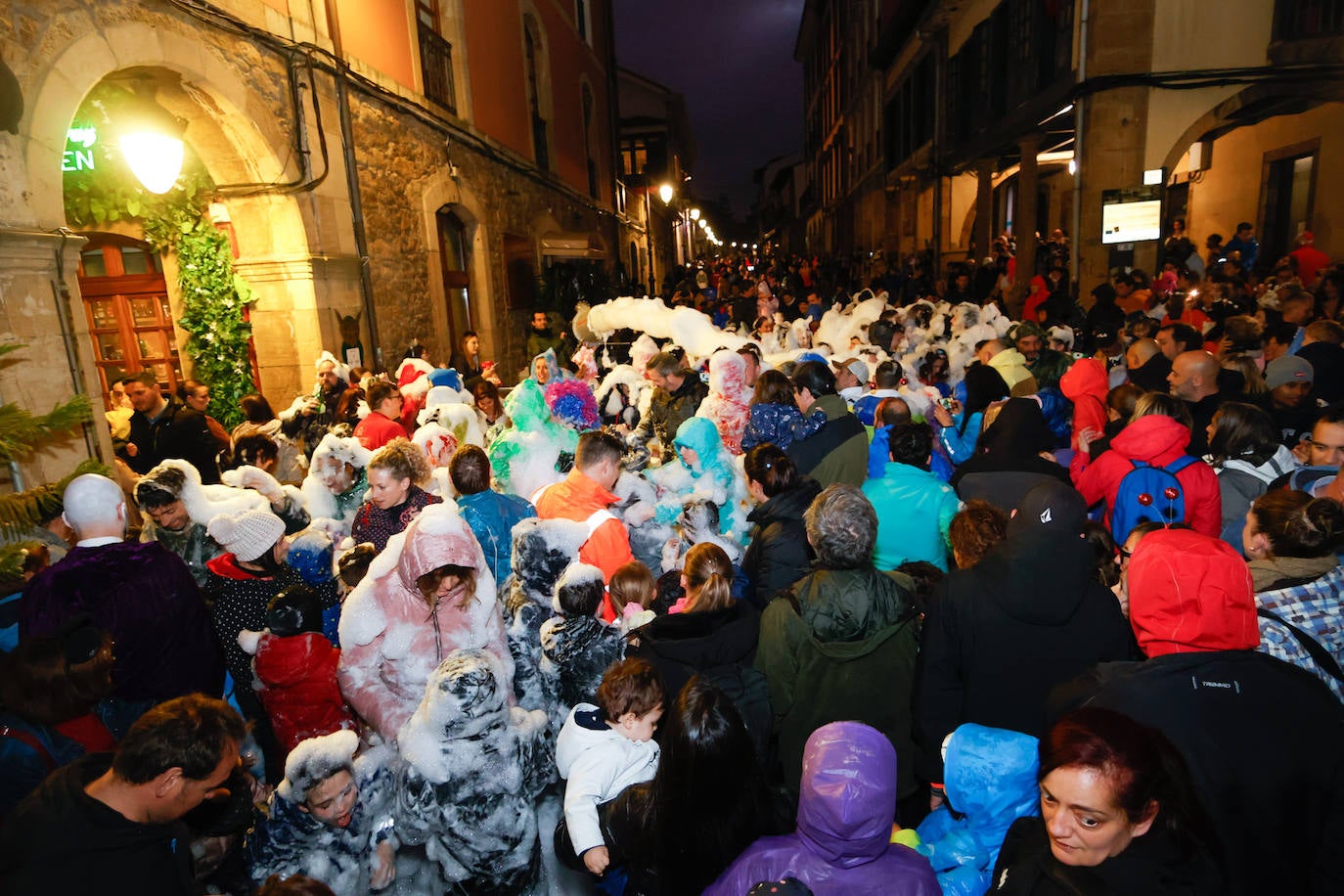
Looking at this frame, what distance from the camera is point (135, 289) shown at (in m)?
7.99

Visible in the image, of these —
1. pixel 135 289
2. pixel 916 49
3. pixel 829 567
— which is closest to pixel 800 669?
pixel 829 567

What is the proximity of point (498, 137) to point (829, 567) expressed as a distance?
14.2 meters

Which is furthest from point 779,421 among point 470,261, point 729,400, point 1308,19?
point 1308,19

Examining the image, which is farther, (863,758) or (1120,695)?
(1120,695)

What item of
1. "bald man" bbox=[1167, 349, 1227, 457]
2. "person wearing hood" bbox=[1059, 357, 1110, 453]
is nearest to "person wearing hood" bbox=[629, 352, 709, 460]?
"person wearing hood" bbox=[1059, 357, 1110, 453]

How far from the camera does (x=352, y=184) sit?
8.27 m

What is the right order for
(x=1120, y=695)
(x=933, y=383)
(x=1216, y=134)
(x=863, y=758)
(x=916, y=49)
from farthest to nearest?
(x=916, y=49) → (x=1216, y=134) → (x=933, y=383) → (x=1120, y=695) → (x=863, y=758)

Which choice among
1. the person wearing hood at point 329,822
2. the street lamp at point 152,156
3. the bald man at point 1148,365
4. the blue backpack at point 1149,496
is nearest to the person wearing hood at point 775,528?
the blue backpack at point 1149,496

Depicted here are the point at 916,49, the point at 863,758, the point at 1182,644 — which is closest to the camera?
the point at 863,758

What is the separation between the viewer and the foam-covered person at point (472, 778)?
2250 mm

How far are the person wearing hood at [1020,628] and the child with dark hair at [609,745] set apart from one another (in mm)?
972

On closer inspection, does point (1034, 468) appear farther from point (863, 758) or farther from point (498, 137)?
point (498, 137)

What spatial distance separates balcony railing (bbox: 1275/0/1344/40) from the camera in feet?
32.3

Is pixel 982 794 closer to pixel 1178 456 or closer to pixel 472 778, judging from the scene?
pixel 472 778
